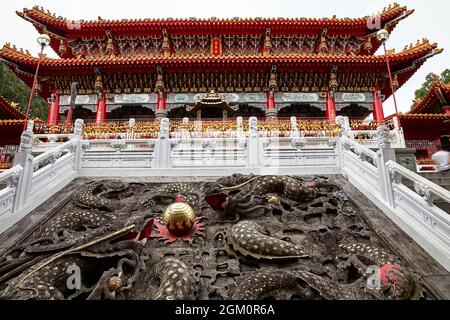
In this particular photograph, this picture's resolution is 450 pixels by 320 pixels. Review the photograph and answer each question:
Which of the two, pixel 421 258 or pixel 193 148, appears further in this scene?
pixel 193 148

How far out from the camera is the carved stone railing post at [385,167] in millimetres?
5168

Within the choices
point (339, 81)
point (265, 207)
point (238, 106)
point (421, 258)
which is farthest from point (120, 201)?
point (339, 81)

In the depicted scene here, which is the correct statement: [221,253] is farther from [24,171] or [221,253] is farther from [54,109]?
[54,109]

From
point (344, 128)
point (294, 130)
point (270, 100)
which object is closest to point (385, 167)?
point (344, 128)

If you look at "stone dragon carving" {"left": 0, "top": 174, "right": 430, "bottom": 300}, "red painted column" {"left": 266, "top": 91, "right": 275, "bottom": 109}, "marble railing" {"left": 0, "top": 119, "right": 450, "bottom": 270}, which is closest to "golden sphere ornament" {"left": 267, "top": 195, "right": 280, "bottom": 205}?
"stone dragon carving" {"left": 0, "top": 174, "right": 430, "bottom": 300}

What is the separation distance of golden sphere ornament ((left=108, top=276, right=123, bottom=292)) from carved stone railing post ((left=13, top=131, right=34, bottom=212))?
3073 millimetres

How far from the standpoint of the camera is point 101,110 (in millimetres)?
15055

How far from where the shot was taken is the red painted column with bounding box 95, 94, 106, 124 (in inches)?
585

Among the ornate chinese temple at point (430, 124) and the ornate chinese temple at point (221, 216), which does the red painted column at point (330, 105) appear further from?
the ornate chinese temple at point (430, 124)

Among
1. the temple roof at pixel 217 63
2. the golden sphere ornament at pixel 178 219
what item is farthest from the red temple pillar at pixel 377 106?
the golden sphere ornament at pixel 178 219

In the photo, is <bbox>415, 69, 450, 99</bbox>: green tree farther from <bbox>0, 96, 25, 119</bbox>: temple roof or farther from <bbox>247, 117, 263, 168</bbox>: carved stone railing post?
<bbox>0, 96, 25, 119</bbox>: temple roof
